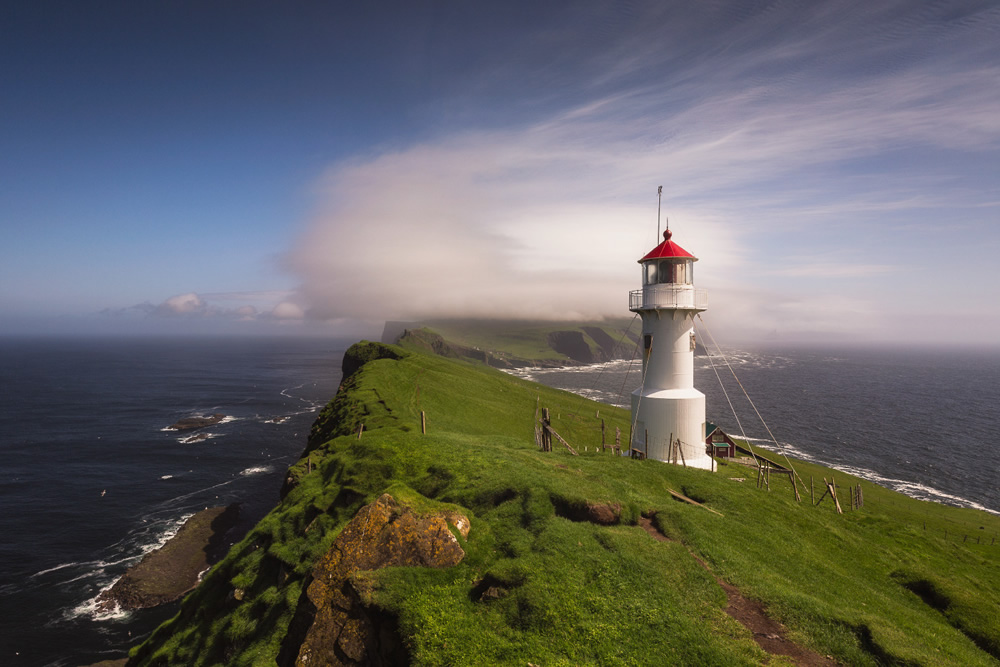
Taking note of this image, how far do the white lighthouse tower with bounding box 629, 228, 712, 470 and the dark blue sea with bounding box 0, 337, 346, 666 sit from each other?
4280cm

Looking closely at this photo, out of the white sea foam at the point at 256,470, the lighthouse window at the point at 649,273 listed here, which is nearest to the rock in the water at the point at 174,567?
the white sea foam at the point at 256,470

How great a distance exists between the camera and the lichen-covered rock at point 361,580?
11734 mm

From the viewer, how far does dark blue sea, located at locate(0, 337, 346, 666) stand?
120ft

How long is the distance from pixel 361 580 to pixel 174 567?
148 feet

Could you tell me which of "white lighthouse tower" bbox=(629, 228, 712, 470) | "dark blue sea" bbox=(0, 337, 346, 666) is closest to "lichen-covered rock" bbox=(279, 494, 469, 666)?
"white lighthouse tower" bbox=(629, 228, 712, 470)

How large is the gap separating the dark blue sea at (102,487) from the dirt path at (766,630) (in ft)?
144

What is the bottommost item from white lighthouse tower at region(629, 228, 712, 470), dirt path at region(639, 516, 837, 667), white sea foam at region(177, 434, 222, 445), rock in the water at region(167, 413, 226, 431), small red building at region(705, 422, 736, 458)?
white sea foam at region(177, 434, 222, 445)

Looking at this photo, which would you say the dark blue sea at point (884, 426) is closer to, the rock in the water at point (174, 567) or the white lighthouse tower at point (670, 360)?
the white lighthouse tower at point (670, 360)

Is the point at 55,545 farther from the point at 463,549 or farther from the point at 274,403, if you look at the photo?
the point at 274,403

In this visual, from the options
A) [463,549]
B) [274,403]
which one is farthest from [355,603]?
[274,403]

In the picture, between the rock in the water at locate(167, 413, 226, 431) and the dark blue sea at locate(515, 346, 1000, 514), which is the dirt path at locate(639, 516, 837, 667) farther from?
the rock in the water at locate(167, 413, 226, 431)

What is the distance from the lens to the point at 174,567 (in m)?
43.6

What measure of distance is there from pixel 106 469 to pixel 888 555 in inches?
3746

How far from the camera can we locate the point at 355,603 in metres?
12.3
